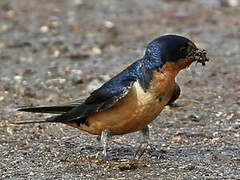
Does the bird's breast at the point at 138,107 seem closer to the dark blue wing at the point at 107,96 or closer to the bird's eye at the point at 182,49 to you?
the dark blue wing at the point at 107,96

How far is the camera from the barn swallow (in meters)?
4.95

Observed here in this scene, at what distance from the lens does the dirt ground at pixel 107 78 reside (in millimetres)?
5414

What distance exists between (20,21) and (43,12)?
487mm

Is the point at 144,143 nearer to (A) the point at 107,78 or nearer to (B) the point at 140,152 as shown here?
(B) the point at 140,152

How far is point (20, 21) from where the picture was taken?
11.0m

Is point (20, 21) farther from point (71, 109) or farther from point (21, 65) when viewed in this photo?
point (71, 109)

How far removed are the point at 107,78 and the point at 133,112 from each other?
3.20m

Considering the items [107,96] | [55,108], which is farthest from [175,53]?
[55,108]

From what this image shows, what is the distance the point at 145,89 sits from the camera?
497cm

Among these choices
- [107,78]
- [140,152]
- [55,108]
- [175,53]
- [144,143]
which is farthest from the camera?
[107,78]

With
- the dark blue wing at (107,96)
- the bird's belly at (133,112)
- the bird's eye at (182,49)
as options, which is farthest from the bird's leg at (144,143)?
the bird's eye at (182,49)

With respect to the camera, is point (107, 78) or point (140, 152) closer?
point (140, 152)

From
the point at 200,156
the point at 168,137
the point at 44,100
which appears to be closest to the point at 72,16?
the point at 44,100

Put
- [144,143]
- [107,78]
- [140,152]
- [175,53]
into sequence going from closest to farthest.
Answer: [175,53], [144,143], [140,152], [107,78]
